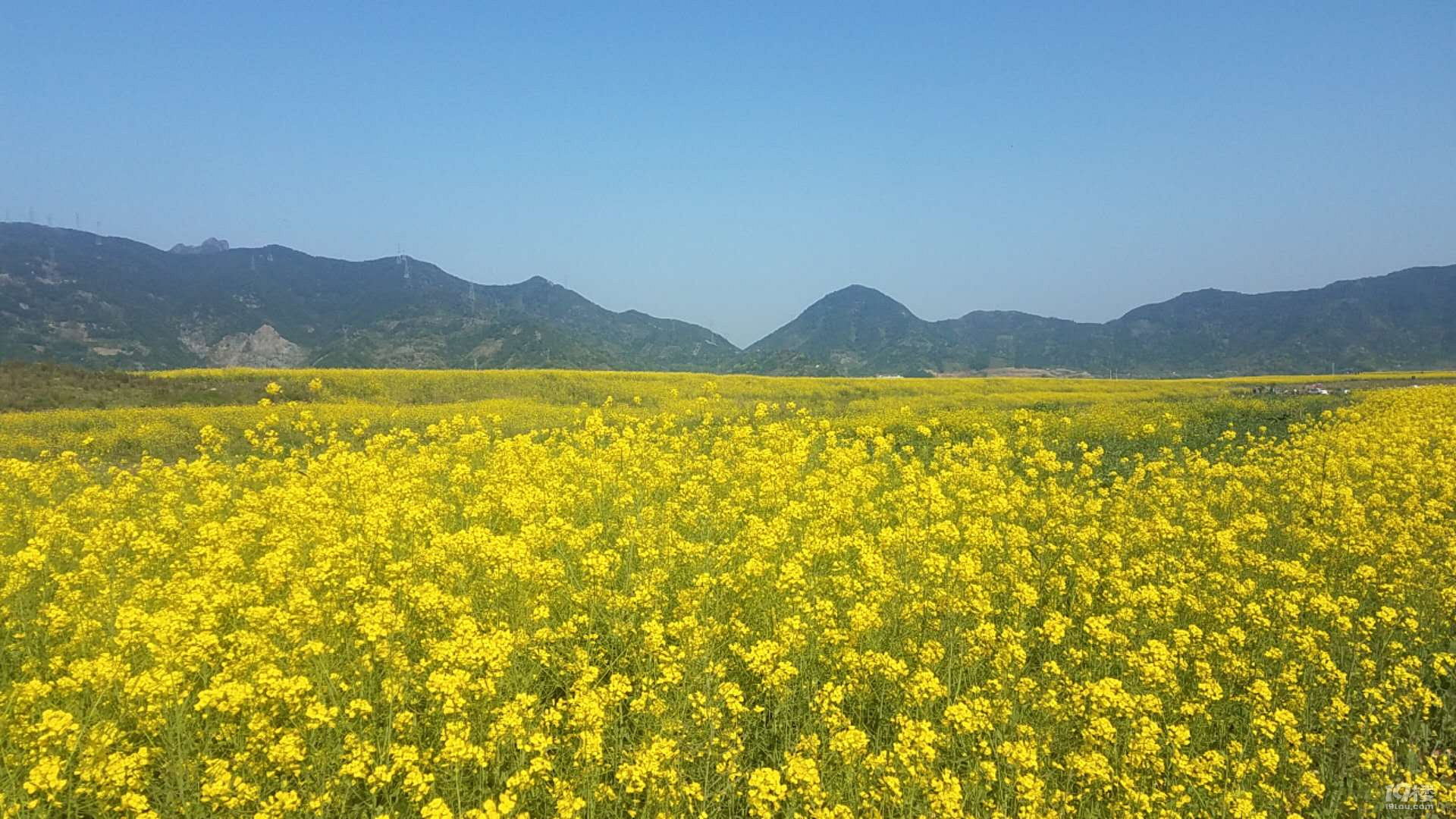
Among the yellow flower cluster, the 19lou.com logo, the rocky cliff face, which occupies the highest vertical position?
the rocky cliff face

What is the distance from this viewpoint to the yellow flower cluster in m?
3.30

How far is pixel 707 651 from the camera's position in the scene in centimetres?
417

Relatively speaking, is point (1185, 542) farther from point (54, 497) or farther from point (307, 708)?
point (54, 497)

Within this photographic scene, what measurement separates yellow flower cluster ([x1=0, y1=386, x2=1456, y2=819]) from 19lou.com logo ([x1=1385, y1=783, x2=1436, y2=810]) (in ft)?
0.23

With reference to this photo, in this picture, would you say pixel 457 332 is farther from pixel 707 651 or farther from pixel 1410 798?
pixel 1410 798

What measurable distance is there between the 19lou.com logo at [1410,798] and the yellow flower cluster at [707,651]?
2.8 inches

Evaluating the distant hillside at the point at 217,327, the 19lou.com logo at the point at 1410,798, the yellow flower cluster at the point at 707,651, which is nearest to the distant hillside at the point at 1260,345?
the distant hillside at the point at 217,327

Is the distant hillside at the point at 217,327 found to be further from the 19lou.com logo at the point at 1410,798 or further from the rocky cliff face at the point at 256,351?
the 19lou.com logo at the point at 1410,798

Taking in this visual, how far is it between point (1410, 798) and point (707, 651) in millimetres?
3989

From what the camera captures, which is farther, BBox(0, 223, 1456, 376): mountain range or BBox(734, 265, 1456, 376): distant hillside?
BBox(734, 265, 1456, 376): distant hillside

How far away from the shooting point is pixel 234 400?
24594mm

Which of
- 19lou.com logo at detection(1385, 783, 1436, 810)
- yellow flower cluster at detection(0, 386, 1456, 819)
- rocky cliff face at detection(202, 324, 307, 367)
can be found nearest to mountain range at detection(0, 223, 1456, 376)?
rocky cliff face at detection(202, 324, 307, 367)

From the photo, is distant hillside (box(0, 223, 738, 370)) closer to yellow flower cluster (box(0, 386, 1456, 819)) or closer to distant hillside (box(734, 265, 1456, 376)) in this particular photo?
distant hillside (box(734, 265, 1456, 376))

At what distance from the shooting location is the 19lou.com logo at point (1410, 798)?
141 inches
